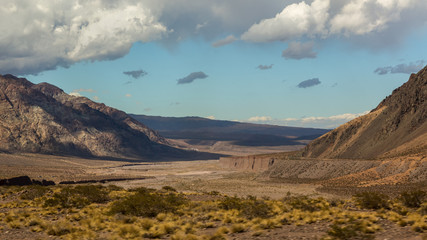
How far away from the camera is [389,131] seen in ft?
308

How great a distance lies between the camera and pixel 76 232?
22.5m

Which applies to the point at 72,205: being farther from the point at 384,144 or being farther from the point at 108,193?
the point at 384,144

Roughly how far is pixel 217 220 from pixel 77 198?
1381 cm

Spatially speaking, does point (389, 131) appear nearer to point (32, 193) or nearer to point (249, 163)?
point (249, 163)

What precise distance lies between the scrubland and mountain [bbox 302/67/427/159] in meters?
47.6

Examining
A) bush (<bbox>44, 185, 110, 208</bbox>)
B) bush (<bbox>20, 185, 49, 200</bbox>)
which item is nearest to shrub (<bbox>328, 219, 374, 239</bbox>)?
Answer: bush (<bbox>44, 185, 110, 208</bbox>)

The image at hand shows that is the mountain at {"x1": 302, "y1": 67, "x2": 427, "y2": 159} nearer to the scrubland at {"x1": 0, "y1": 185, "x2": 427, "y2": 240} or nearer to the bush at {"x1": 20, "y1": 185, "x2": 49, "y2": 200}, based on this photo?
the scrubland at {"x1": 0, "y1": 185, "x2": 427, "y2": 240}

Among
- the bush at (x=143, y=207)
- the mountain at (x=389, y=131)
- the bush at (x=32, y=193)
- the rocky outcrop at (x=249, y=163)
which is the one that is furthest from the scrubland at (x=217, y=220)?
the rocky outcrop at (x=249, y=163)

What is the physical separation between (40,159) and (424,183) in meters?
140

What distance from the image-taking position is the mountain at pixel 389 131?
8262 cm

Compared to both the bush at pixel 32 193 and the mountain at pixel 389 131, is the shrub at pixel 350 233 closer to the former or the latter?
the bush at pixel 32 193

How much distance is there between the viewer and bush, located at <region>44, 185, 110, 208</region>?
110 feet

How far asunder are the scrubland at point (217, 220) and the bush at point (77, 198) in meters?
0.09

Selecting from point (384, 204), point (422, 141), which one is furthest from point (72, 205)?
point (422, 141)
